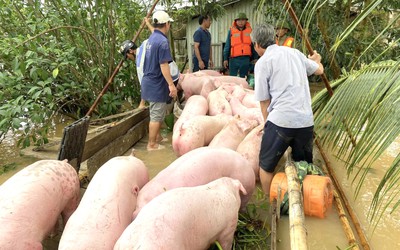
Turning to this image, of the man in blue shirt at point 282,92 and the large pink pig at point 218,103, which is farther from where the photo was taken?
the large pink pig at point 218,103

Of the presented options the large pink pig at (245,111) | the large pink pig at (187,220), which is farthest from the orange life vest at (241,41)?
the large pink pig at (187,220)

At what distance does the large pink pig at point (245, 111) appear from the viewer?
196 inches

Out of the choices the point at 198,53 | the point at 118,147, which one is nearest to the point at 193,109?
the point at 118,147

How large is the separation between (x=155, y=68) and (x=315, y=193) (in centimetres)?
301

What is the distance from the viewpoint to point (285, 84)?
3.26 meters

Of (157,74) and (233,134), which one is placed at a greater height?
(157,74)

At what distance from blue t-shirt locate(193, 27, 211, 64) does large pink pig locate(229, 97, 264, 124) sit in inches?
123

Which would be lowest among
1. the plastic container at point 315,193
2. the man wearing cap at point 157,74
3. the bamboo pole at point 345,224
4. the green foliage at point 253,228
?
the green foliage at point 253,228

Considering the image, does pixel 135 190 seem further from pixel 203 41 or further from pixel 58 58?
pixel 203 41

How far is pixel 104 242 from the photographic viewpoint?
2213mm

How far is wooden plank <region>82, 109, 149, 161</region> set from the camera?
4.30 meters

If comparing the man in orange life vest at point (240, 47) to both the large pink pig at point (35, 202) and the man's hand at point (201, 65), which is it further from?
the large pink pig at point (35, 202)

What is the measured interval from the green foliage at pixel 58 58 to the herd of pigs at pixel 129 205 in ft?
6.76

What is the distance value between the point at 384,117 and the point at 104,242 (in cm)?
189
